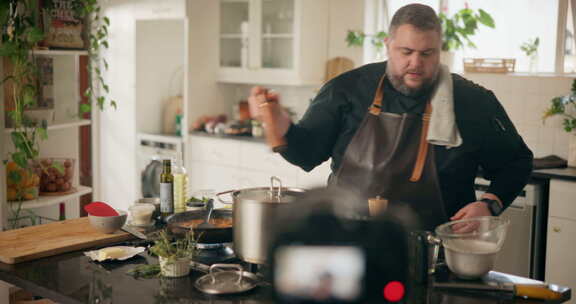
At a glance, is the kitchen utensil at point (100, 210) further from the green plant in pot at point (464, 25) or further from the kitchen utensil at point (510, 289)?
the green plant in pot at point (464, 25)

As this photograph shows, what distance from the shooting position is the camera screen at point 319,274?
1.17ft

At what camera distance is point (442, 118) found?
85 cm

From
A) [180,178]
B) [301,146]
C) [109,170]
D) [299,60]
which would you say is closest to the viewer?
[301,146]

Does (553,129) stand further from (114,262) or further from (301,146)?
(114,262)

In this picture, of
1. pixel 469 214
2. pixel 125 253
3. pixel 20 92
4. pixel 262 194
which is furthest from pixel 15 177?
pixel 469 214

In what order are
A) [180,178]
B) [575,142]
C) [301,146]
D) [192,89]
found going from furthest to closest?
[192,89]
[575,142]
[180,178]
[301,146]

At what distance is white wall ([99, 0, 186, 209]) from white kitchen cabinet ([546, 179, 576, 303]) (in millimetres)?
→ 3415

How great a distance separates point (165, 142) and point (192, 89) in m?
0.50

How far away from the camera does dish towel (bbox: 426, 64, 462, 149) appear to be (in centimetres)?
82

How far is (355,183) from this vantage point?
0.79 meters

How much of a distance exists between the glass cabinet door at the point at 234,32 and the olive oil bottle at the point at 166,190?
2.90 m

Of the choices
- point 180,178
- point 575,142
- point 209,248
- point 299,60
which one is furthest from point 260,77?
point 209,248

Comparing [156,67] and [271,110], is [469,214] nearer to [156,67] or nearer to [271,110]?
[271,110]

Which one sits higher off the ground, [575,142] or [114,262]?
[575,142]
